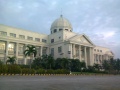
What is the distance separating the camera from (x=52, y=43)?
72562mm

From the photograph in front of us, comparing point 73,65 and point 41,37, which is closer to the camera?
point 73,65

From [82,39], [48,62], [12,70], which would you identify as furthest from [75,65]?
[12,70]

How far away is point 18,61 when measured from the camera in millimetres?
63406

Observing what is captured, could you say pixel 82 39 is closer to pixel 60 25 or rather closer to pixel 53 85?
pixel 60 25

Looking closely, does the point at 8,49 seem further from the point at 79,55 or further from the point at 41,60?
the point at 79,55

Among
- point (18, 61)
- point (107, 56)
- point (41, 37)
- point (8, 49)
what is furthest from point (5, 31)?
point (107, 56)

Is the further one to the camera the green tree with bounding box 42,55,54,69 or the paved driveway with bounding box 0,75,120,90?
the green tree with bounding box 42,55,54,69

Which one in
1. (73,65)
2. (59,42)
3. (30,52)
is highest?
(59,42)

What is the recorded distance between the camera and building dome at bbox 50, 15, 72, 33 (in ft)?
251

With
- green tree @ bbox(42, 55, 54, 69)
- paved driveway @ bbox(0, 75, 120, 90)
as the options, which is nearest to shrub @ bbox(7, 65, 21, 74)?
paved driveway @ bbox(0, 75, 120, 90)

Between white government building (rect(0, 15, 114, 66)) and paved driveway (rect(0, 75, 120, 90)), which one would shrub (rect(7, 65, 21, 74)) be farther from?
white government building (rect(0, 15, 114, 66))

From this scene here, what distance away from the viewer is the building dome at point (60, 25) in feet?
251

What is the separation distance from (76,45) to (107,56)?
32847mm

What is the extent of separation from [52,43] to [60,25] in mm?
9010
